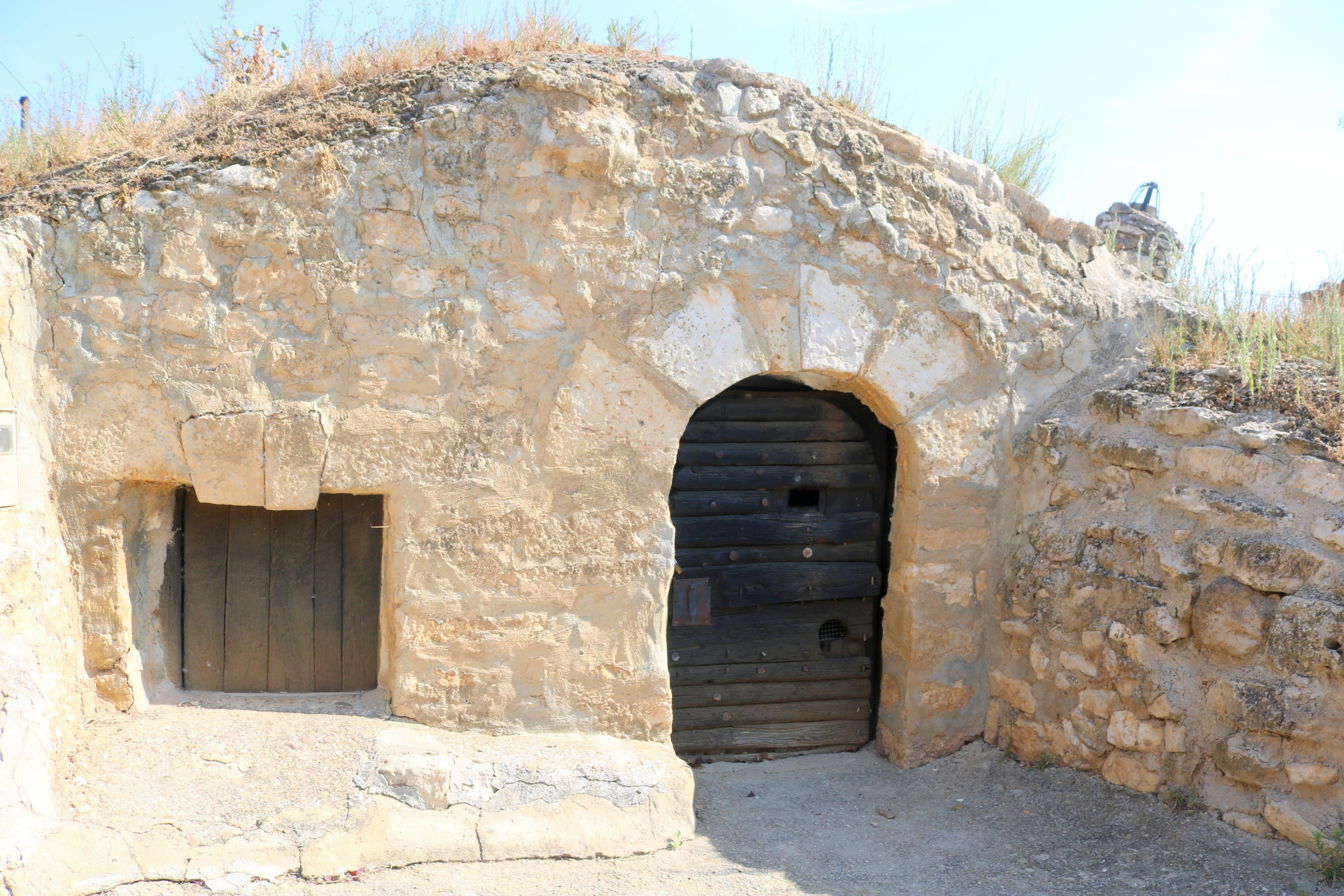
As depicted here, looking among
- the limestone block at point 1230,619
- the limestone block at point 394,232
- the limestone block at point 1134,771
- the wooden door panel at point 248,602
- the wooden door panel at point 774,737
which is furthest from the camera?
the wooden door panel at point 774,737

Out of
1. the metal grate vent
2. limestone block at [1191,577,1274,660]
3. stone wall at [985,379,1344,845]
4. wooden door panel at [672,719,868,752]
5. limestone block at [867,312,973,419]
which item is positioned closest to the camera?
stone wall at [985,379,1344,845]

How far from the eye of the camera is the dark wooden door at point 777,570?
3.92m

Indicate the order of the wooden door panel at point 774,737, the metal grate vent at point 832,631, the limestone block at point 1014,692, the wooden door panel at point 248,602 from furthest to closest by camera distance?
the metal grate vent at point 832,631, the wooden door panel at point 774,737, the limestone block at point 1014,692, the wooden door panel at point 248,602

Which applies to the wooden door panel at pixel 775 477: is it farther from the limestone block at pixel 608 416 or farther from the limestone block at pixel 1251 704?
the limestone block at pixel 1251 704

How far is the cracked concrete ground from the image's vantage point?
2838 millimetres

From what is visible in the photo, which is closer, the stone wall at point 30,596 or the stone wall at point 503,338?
the stone wall at point 30,596

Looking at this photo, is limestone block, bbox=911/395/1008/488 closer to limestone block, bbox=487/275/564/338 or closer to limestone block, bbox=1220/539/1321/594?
limestone block, bbox=1220/539/1321/594

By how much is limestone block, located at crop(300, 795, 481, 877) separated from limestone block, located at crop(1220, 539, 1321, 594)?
2.65m

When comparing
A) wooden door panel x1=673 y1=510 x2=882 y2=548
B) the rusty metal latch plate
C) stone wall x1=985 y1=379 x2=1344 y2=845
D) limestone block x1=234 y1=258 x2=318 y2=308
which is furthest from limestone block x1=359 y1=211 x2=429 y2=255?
stone wall x1=985 y1=379 x2=1344 y2=845

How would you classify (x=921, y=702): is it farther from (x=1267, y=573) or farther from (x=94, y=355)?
(x=94, y=355)

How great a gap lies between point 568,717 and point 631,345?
1368 mm

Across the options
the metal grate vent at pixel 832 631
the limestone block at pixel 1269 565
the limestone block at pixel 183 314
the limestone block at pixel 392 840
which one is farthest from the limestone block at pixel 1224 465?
the limestone block at pixel 183 314

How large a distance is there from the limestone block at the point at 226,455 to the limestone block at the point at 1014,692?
295 centimetres

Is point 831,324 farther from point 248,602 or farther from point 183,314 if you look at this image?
point 248,602
